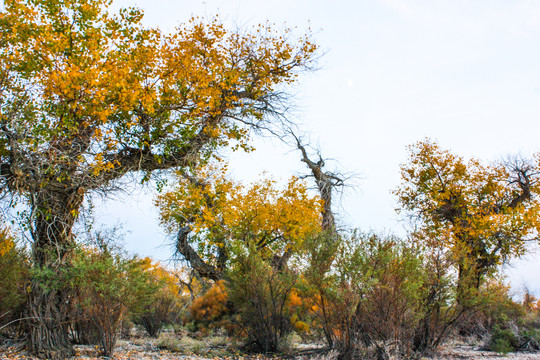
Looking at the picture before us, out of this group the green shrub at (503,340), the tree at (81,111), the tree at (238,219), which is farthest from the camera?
the tree at (238,219)

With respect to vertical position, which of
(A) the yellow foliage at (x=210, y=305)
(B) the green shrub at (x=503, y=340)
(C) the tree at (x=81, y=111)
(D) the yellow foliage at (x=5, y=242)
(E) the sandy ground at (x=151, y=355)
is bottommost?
(E) the sandy ground at (x=151, y=355)

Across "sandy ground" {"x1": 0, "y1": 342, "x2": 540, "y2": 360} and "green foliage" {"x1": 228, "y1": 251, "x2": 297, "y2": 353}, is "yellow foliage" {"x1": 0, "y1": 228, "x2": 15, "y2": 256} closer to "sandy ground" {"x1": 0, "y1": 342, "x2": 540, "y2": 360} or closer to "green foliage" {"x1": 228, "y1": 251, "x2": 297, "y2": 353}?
"sandy ground" {"x1": 0, "y1": 342, "x2": 540, "y2": 360}

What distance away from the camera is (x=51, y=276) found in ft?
22.7

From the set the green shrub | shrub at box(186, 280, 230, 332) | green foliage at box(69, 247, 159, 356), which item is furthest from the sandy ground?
shrub at box(186, 280, 230, 332)

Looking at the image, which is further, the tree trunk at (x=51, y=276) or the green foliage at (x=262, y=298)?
the green foliage at (x=262, y=298)

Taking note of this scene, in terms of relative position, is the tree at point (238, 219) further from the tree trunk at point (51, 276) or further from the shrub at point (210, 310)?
the tree trunk at point (51, 276)

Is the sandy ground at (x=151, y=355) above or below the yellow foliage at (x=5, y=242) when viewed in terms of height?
below

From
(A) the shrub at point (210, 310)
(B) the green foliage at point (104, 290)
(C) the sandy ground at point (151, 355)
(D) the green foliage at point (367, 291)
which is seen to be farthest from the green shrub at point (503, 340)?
(B) the green foliage at point (104, 290)

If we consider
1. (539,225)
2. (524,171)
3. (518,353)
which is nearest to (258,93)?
(518,353)

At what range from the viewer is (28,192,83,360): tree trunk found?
22.4 feet

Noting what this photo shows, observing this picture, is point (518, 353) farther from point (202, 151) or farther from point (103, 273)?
point (103, 273)

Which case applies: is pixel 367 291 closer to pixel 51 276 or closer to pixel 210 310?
pixel 51 276

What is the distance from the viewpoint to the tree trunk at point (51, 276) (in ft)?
22.4

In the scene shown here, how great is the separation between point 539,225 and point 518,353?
577 centimetres
